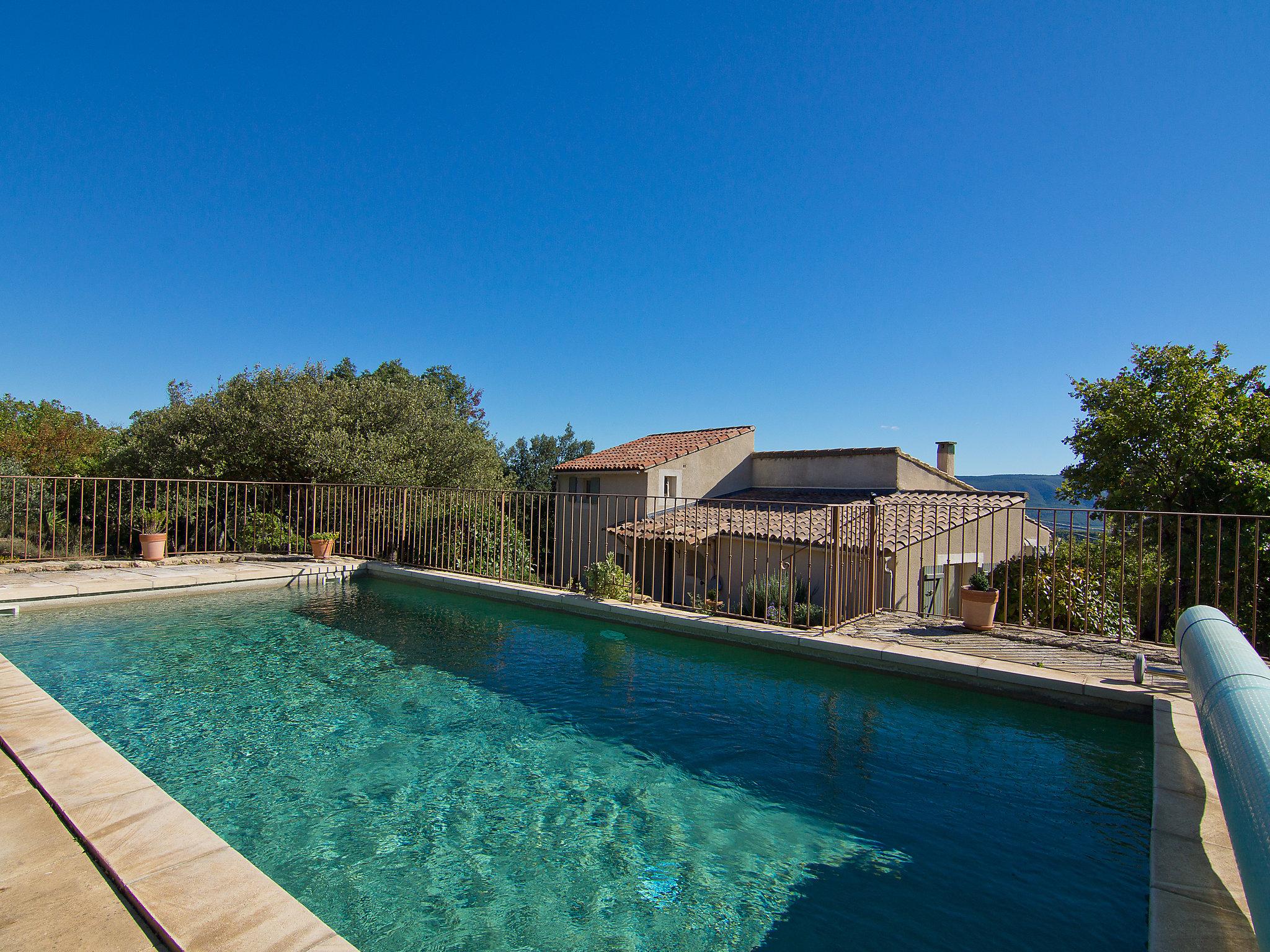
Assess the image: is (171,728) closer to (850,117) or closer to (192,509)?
(192,509)

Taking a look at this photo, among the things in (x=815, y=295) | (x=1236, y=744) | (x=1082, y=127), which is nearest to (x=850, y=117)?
(x=1082, y=127)

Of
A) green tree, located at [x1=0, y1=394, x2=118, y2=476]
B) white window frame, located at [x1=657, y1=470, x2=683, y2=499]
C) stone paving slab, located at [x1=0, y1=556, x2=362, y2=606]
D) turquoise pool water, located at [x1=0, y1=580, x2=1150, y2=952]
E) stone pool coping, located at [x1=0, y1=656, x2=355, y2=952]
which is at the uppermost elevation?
green tree, located at [x1=0, y1=394, x2=118, y2=476]

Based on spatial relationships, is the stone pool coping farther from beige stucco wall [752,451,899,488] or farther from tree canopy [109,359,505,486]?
beige stucco wall [752,451,899,488]

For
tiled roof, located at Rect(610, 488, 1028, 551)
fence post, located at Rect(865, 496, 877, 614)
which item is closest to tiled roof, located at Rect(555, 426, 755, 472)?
tiled roof, located at Rect(610, 488, 1028, 551)

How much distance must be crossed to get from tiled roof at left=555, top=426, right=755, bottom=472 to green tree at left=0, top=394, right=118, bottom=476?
1379 centimetres

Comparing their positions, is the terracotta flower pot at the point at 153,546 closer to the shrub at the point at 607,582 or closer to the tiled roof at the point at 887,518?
the shrub at the point at 607,582

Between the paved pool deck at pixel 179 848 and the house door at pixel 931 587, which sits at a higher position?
the paved pool deck at pixel 179 848

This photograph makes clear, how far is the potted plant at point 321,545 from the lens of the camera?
11.3m

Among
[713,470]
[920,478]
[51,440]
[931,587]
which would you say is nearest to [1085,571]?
[931,587]

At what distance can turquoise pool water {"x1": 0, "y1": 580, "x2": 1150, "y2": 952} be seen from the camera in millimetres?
2617

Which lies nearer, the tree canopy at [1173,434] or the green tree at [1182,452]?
the green tree at [1182,452]

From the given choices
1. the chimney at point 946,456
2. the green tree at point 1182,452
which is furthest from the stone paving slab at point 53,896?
the chimney at point 946,456

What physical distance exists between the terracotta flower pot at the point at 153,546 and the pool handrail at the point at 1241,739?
1287 cm

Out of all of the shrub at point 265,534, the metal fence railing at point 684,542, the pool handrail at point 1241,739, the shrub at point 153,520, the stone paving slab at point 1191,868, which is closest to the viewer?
the pool handrail at point 1241,739
